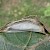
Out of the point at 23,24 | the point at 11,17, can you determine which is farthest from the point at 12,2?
the point at 23,24

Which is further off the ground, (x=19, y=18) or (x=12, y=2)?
(x=12, y=2)

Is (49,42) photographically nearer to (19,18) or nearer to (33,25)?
(33,25)

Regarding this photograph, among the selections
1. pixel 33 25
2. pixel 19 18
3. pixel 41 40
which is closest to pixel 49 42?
pixel 41 40

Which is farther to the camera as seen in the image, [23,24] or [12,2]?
[12,2]

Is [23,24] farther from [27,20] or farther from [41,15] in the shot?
[41,15]

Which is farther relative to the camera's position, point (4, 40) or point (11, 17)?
point (11, 17)

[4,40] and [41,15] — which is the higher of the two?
[41,15]

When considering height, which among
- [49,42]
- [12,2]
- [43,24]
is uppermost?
[12,2]
